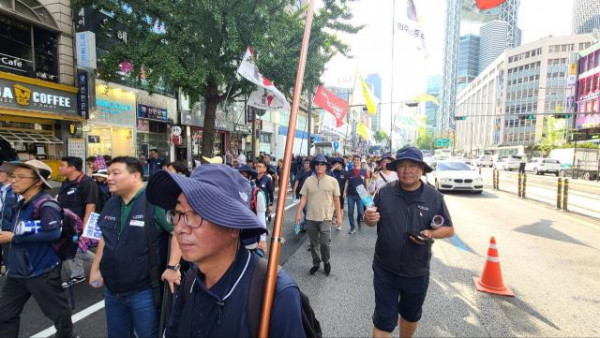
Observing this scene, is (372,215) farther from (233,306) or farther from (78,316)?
(78,316)

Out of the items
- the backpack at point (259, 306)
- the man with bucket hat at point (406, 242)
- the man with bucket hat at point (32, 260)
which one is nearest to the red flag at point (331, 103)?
the man with bucket hat at point (406, 242)

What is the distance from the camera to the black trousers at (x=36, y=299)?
270 cm

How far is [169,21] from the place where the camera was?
9.88m

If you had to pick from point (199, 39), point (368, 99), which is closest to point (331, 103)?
point (368, 99)

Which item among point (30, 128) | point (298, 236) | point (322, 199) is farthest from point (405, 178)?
point (30, 128)

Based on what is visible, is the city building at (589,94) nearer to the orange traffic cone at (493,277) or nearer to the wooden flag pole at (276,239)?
the orange traffic cone at (493,277)

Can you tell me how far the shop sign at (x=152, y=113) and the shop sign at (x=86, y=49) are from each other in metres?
4.15

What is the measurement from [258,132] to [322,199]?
26.1 m

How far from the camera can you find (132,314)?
7.98 ft

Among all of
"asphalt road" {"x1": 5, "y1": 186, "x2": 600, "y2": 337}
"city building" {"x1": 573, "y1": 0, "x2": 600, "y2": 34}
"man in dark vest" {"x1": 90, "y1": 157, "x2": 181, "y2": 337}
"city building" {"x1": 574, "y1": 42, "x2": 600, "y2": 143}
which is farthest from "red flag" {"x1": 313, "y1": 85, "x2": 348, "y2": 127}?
"city building" {"x1": 573, "y1": 0, "x2": 600, "y2": 34}

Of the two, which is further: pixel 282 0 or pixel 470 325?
pixel 282 0

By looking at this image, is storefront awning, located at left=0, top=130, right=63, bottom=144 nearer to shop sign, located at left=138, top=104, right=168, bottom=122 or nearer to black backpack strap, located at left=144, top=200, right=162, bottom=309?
shop sign, located at left=138, top=104, right=168, bottom=122

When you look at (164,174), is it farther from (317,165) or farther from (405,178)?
(317,165)

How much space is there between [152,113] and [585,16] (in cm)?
13654
